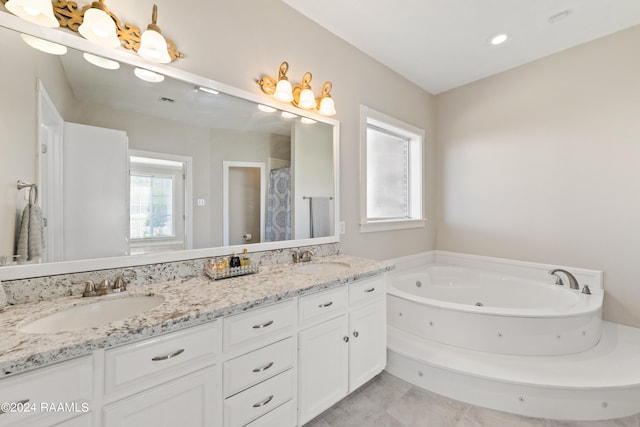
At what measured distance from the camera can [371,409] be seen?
1.64m

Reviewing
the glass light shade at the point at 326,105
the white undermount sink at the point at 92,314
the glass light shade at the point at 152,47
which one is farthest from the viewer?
the glass light shade at the point at 326,105

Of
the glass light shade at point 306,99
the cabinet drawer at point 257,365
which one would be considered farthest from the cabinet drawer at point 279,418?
the glass light shade at point 306,99

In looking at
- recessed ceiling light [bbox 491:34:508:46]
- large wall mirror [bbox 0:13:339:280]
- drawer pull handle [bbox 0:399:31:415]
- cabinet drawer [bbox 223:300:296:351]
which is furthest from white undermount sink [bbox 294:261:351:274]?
recessed ceiling light [bbox 491:34:508:46]

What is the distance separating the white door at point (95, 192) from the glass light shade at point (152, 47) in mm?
414

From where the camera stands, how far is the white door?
1.17 meters

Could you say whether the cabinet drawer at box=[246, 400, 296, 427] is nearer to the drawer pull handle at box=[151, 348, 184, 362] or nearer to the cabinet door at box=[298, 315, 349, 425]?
the cabinet door at box=[298, 315, 349, 425]

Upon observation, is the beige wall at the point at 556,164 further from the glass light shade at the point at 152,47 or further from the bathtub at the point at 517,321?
the glass light shade at the point at 152,47

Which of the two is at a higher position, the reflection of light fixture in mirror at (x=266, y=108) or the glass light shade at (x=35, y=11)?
the glass light shade at (x=35, y=11)

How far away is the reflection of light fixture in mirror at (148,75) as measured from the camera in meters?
1.33

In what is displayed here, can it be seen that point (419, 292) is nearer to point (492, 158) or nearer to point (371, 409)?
point (371, 409)

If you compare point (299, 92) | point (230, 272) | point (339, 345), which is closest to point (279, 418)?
point (339, 345)

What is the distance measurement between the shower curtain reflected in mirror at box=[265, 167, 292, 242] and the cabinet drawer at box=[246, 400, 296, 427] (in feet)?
3.16

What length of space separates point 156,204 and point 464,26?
8.90ft

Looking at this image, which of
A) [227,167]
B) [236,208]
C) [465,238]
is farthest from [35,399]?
[465,238]
